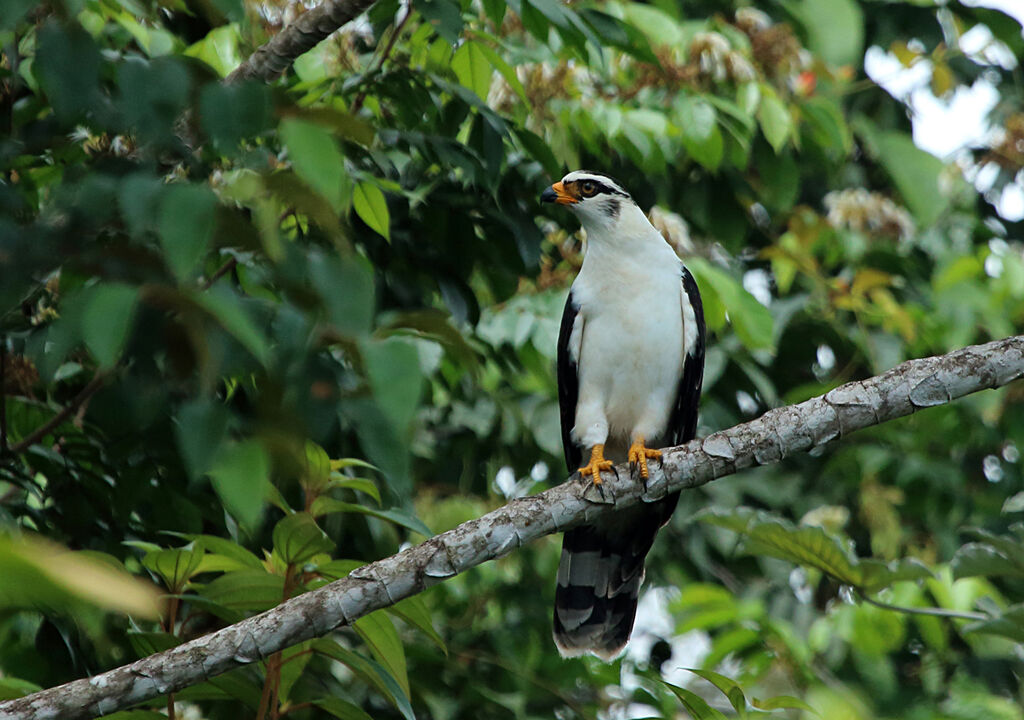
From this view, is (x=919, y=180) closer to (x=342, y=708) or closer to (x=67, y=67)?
(x=342, y=708)

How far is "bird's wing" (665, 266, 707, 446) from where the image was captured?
3.82 m

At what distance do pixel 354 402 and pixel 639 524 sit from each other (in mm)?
2669

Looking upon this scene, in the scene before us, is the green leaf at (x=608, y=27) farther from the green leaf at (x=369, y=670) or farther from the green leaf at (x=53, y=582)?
the green leaf at (x=53, y=582)

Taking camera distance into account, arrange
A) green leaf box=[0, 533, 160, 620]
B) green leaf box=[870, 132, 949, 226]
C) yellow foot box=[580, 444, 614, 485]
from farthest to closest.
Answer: green leaf box=[870, 132, 949, 226]
yellow foot box=[580, 444, 614, 485]
green leaf box=[0, 533, 160, 620]

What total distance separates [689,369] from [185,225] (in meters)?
2.82

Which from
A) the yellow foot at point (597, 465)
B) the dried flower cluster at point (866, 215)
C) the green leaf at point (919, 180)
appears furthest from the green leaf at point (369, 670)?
the green leaf at point (919, 180)

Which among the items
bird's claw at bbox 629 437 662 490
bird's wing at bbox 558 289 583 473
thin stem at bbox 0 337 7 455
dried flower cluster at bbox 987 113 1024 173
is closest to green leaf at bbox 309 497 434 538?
bird's claw at bbox 629 437 662 490

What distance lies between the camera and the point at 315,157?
4.08ft

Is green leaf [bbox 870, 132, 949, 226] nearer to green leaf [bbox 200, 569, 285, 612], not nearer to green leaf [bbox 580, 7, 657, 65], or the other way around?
green leaf [bbox 580, 7, 657, 65]

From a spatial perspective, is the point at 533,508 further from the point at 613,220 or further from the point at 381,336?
the point at 613,220

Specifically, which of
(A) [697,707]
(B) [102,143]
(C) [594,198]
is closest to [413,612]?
(A) [697,707]

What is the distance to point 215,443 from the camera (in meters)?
1.20

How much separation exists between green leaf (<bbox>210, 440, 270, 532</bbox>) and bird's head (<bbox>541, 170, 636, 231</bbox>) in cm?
264

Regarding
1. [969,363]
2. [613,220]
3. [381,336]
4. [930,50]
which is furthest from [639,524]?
[930,50]
